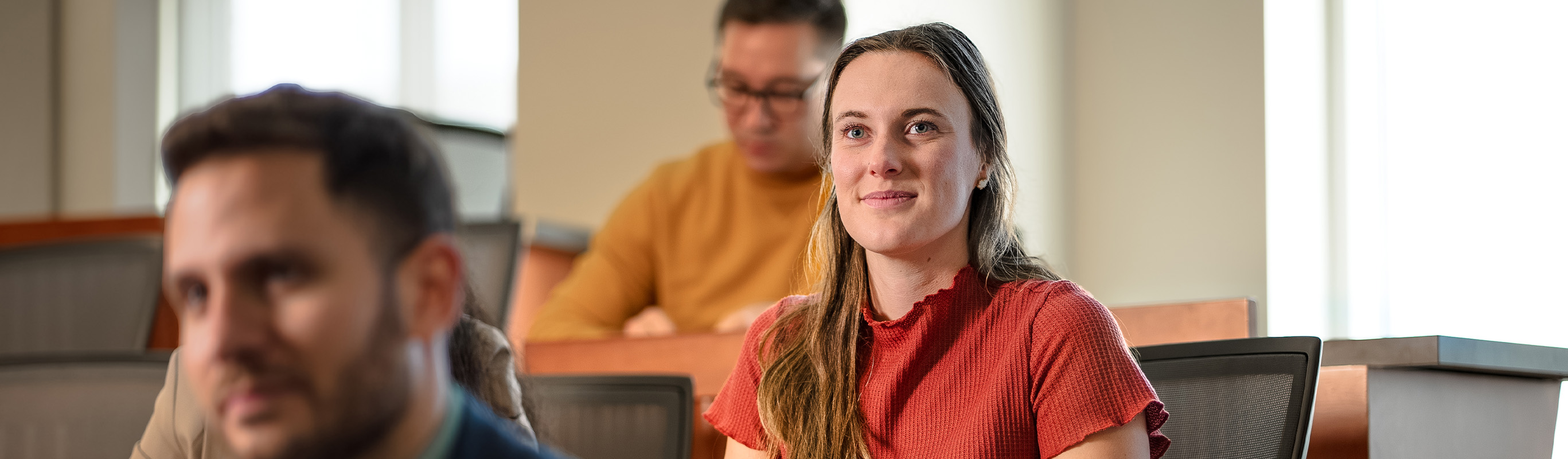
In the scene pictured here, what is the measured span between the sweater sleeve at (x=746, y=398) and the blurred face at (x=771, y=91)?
3.81 feet

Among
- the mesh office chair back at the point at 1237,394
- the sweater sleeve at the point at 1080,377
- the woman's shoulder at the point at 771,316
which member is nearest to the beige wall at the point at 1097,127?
the mesh office chair back at the point at 1237,394

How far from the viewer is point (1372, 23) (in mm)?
2633

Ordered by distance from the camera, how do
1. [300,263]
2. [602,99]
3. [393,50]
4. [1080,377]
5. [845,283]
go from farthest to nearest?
[393,50] → [602,99] → [845,283] → [1080,377] → [300,263]

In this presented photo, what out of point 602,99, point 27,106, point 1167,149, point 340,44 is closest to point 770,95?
point 602,99

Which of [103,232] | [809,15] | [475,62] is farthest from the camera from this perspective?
[475,62]

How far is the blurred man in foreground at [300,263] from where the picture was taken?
284 mm

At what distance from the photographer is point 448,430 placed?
32 centimetres

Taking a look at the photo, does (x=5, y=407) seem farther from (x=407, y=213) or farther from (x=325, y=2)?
(x=325, y=2)

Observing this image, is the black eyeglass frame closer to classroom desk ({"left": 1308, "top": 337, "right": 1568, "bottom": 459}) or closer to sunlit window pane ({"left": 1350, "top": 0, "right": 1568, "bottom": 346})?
classroom desk ({"left": 1308, "top": 337, "right": 1568, "bottom": 459})

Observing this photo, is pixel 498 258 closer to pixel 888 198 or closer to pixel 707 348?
pixel 707 348

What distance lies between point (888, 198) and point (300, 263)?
59cm

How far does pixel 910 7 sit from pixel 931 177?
75.6 inches

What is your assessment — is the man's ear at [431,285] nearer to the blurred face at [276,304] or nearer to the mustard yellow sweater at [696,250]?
the blurred face at [276,304]

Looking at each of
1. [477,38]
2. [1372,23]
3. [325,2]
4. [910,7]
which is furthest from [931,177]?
[325,2]
